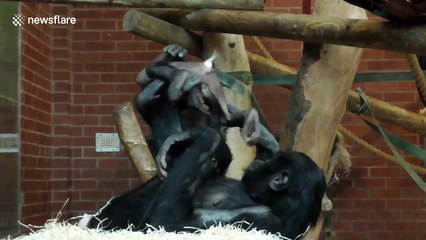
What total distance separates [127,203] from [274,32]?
688 mm

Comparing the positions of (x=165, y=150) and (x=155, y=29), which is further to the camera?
(x=155, y=29)

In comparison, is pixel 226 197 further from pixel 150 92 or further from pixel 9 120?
pixel 9 120

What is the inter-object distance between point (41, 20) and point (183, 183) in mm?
2411

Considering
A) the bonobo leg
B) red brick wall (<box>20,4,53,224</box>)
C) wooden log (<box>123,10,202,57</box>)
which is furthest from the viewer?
red brick wall (<box>20,4,53,224</box>)

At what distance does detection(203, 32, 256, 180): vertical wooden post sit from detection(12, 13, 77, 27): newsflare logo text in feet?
4.48

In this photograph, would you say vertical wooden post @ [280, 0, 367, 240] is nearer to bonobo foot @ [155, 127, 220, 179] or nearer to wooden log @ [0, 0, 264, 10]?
wooden log @ [0, 0, 264, 10]

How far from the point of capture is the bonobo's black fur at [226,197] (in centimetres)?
189

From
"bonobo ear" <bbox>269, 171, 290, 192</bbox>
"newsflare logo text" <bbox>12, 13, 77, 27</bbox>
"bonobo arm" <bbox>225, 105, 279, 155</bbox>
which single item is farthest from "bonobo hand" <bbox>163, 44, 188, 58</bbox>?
"newsflare logo text" <bbox>12, 13, 77, 27</bbox>

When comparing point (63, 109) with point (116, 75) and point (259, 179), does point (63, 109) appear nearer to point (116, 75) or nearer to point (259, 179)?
point (116, 75)

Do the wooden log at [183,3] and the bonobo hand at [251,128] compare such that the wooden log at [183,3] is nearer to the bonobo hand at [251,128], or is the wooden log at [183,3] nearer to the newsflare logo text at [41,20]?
the bonobo hand at [251,128]

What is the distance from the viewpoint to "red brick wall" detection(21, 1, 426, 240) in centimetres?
420

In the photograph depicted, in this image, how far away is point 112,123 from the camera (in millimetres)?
4262

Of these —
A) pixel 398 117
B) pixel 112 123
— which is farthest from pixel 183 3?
pixel 112 123

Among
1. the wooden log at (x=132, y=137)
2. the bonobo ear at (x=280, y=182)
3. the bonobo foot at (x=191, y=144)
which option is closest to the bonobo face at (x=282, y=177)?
the bonobo ear at (x=280, y=182)
